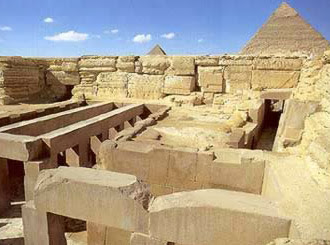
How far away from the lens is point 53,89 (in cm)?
1138

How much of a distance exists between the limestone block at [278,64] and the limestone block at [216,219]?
7013mm

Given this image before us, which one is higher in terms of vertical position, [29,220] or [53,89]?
[53,89]

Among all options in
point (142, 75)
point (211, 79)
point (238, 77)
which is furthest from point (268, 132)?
point (142, 75)

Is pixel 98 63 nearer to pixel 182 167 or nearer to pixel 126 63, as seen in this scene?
pixel 126 63

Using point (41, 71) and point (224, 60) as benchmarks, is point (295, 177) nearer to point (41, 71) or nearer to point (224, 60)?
point (224, 60)

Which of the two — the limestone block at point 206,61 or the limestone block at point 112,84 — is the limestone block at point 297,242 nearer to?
the limestone block at point 206,61

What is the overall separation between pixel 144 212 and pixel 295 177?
5.75ft

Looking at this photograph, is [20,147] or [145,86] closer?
[20,147]

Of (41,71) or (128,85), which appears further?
(41,71)

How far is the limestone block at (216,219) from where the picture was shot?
7.77ft

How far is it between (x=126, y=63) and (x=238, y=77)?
4.14 meters

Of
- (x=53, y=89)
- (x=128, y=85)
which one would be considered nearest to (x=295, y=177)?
(x=128, y=85)

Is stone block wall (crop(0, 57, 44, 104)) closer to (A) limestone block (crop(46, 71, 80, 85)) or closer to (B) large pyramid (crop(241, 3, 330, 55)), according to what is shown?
(A) limestone block (crop(46, 71, 80, 85))

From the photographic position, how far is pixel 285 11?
21156 millimetres
